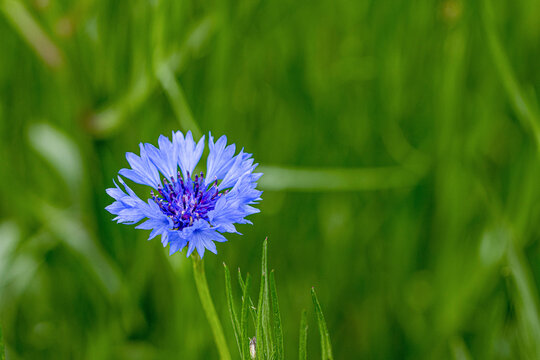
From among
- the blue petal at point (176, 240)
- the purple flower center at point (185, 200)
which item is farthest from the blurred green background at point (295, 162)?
the blue petal at point (176, 240)

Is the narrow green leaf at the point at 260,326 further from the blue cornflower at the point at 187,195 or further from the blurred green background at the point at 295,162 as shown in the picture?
the blurred green background at the point at 295,162

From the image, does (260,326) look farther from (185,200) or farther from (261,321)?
(185,200)

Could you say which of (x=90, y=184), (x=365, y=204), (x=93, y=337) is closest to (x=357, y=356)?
(x=365, y=204)

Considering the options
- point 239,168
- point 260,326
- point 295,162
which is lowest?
point 260,326

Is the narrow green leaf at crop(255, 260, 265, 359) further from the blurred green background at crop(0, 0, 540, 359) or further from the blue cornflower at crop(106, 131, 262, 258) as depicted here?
the blurred green background at crop(0, 0, 540, 359)

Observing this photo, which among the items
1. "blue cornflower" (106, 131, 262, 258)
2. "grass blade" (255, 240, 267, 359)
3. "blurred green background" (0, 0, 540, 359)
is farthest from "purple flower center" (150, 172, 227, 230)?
"blurred green background" (0, 0, 540, 359)

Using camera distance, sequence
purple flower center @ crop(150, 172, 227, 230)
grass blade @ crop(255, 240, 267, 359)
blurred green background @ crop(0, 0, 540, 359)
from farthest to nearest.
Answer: blurred green background @ crop(0, 0, 540, 359) → purple flower center @ crop(150, 172, 227, 230) → grass blade @ crop(255, 240, 267, 359)

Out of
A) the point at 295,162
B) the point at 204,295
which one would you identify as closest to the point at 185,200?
the point at 204,295

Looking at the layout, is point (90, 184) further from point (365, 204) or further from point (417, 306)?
point (417, 306)
